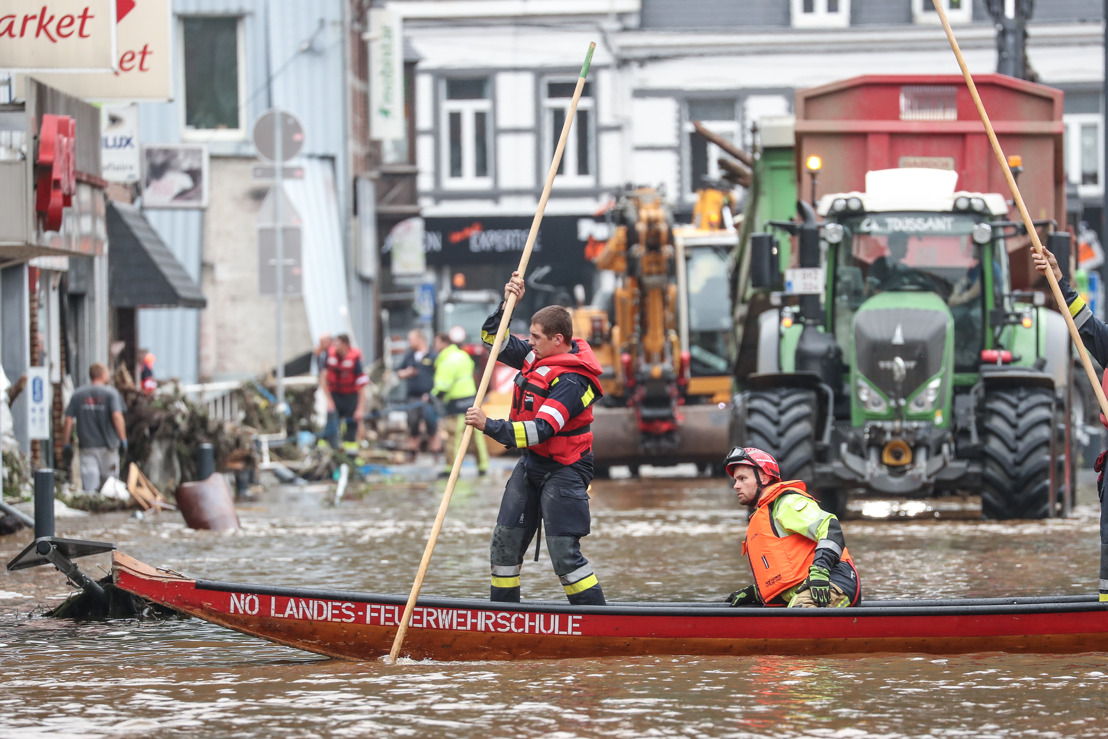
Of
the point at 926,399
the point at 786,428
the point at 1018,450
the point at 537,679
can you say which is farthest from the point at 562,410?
the point at 1018,450

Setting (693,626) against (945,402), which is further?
(945,402)

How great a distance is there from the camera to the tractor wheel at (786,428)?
14.4 meters

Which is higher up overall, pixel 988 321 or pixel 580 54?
pixel 580 54

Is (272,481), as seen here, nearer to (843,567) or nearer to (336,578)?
(336,578)

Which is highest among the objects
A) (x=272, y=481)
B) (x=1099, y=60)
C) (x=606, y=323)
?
(x=1099, y=60)

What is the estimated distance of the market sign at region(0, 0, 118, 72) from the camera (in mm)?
15953

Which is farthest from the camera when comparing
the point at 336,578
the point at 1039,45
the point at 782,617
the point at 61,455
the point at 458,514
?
the point at 1039,45

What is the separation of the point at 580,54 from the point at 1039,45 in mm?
9365

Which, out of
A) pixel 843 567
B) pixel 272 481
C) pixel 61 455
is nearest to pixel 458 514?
pixel 61 455

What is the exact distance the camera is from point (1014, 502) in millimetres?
14703

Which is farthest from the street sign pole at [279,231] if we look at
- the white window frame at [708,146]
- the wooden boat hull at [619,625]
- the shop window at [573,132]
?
the white window frame at [708,146]

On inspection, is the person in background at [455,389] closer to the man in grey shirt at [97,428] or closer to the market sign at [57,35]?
the man in grey shirt at [97,428]

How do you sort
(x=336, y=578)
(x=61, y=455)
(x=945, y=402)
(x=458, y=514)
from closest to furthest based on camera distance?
(x=336, y=578), (x=945, y=402), (x=458, y=514), (x=61, y=455)

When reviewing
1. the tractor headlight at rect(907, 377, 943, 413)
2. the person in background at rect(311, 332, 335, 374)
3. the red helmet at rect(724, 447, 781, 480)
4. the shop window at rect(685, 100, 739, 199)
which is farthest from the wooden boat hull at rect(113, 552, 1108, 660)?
the shop window at rect(685, 100, 739, 199)
